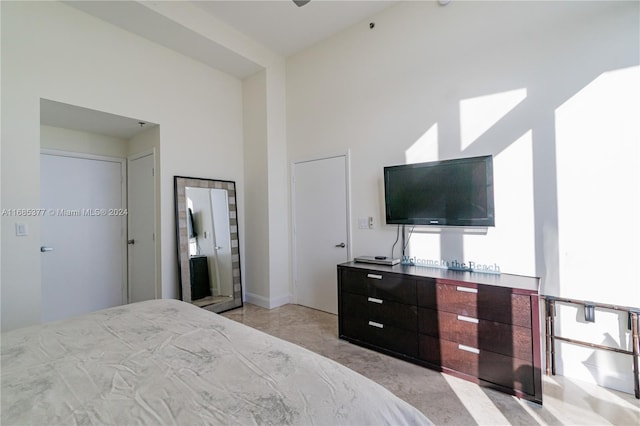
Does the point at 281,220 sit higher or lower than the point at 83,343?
higher

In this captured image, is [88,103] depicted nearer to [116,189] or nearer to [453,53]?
[116,189]

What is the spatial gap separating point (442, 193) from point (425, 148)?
0.54 meters

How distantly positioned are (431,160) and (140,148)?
11.7 feet

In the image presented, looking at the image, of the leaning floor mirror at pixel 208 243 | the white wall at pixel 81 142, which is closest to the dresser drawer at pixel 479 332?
the leaning floor mirror at pixel 208 243

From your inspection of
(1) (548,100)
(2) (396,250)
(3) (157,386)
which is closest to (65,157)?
(3) (157,386)

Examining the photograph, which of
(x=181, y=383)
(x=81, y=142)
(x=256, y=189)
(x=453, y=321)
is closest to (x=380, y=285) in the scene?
(x=453, y=321)

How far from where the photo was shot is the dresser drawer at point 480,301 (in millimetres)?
1957

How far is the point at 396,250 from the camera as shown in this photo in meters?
3.08

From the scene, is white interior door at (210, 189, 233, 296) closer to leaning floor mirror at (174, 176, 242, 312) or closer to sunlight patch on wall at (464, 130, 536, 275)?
leaning floor mirror at (174, 176, 242, 312)

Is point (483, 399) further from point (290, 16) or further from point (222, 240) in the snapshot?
point (290, 16)

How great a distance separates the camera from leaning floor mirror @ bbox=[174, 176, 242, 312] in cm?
354

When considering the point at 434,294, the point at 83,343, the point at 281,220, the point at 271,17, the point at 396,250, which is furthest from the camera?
the point at 281,220

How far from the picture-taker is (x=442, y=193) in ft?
8.73

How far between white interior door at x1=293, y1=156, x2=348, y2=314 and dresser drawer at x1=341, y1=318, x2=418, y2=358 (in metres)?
0.84
